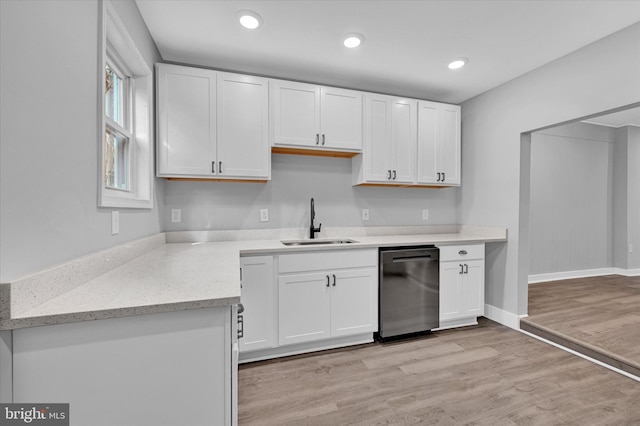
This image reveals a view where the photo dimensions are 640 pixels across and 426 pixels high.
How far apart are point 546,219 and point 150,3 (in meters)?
5.32

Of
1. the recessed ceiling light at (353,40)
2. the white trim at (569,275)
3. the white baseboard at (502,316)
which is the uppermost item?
the recessed ceiling light at (353,40)

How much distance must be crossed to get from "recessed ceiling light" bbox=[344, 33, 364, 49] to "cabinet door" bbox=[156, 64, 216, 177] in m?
1.11

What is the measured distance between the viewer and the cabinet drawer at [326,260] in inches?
87.9

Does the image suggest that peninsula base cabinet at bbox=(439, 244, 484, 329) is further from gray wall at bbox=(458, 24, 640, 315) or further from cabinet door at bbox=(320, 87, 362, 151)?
cabinet door at bbox=(320, 87, 362, 151)

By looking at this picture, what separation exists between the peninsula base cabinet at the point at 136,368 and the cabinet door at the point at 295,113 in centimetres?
187

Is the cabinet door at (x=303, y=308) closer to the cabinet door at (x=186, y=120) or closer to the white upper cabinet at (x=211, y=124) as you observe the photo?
the white upper cabinet at (x=211, y=124)

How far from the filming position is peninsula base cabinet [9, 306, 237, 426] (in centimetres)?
79

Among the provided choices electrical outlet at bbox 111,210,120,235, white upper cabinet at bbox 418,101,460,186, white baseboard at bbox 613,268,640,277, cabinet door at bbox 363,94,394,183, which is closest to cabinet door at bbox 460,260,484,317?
white upper cabinet at bbox 418,101,460,186

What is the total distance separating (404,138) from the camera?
2936 millimetres

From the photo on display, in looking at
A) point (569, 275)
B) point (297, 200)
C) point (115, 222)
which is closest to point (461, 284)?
point (297, 200)

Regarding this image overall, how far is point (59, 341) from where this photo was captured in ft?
2.63

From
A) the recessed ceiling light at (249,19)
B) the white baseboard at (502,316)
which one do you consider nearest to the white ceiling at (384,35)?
the recessed ceiling light at (249,19)

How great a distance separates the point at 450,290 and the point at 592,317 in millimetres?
1520

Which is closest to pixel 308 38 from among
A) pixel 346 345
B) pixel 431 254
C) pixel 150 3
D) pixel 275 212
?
pixel 150 3
